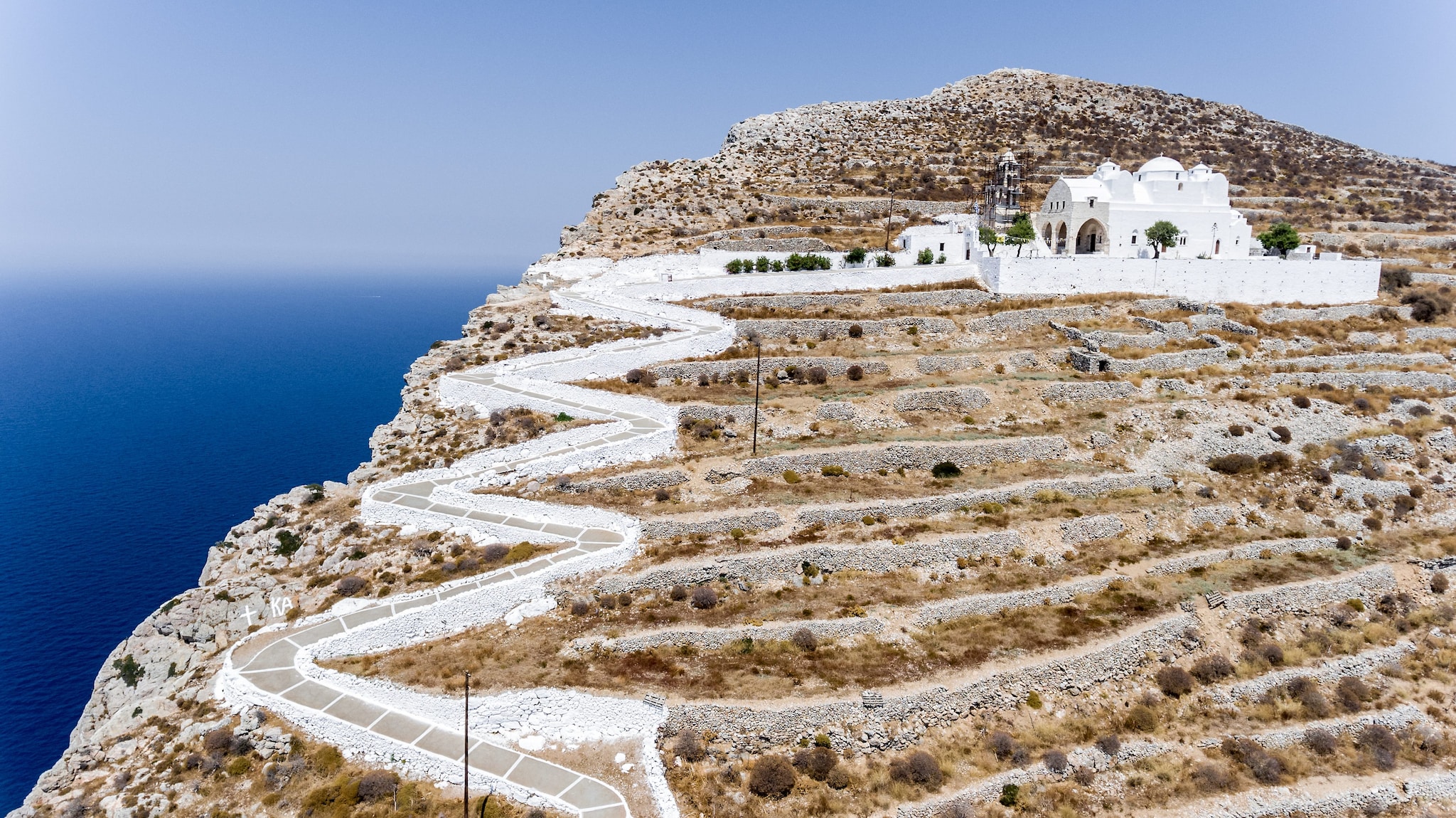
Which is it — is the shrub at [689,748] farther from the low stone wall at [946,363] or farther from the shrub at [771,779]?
the low stone wall at [946,363]

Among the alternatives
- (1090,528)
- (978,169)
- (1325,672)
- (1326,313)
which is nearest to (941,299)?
(1090,528)

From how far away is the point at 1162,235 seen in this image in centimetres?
5028

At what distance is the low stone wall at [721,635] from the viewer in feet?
71.3

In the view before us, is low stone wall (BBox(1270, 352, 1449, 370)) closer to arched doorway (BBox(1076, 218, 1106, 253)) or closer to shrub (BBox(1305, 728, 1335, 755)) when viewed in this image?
arched doorway (BBox(1076, 218, 1106, 253))

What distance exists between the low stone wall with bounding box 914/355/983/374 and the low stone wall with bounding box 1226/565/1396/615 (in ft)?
60.5

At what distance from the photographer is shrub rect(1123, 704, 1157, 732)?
21.0 m

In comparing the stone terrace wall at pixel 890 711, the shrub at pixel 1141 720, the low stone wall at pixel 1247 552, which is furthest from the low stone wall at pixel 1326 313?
the shrub at pixel 1141 720

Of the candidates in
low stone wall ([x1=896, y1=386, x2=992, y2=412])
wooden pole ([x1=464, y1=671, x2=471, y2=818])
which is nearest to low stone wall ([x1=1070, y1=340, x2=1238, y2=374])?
low stone wall ([x1=896, y1=386, x2=992, y2=412])

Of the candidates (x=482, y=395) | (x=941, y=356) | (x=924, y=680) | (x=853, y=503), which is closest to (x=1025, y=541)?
(x=853, y=503)

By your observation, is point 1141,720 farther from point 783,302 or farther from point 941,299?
point 783,302

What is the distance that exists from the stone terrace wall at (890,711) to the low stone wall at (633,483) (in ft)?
37.8

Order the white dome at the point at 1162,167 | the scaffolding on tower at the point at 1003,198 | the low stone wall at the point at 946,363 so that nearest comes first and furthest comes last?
1. the low stone wall at the point at 946,363
2. the white dome at the point at 1162,167
3. the scaffolding on tower at the point at 1003,198

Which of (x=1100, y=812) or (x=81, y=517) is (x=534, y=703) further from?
(x=81, y=517)

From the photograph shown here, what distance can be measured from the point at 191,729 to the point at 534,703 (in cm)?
941
